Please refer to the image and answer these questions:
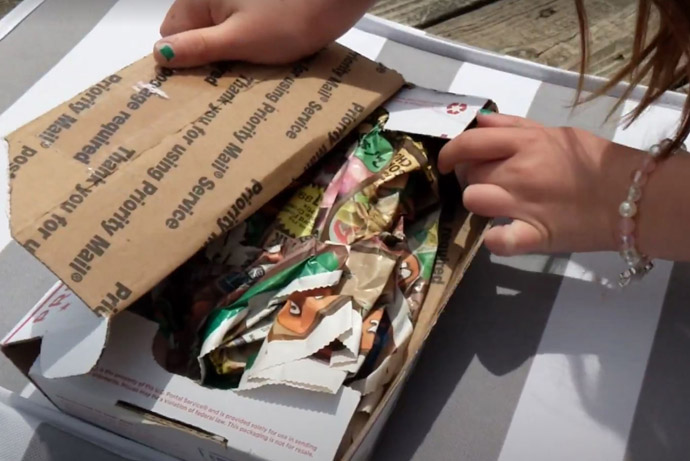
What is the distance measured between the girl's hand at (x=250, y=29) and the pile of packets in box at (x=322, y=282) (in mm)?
80

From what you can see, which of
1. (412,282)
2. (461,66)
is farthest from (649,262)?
(461,66)

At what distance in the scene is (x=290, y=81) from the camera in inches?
21.9

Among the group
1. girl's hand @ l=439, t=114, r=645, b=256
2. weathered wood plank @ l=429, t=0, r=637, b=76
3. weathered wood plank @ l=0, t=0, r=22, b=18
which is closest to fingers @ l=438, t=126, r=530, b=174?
girl's hand @ l=439, t=114, r=645, b=256

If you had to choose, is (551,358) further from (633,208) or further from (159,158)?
(159,158)

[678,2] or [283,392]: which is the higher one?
[678,2]

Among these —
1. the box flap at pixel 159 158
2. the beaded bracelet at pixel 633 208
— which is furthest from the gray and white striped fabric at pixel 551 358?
the box flap at pixel 159 158

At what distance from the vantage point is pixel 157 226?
453 mm

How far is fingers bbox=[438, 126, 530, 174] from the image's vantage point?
542mm

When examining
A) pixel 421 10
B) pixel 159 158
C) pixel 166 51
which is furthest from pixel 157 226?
pixel 421 10

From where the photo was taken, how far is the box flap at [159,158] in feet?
1.42

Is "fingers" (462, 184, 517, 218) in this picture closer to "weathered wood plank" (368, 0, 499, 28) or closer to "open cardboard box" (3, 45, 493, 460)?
"open cardboard box" (3, 45, 493, 460)

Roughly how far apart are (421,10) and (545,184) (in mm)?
377

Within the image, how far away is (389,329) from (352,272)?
4cm

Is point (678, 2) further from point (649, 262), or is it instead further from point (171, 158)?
point (171, 158)
